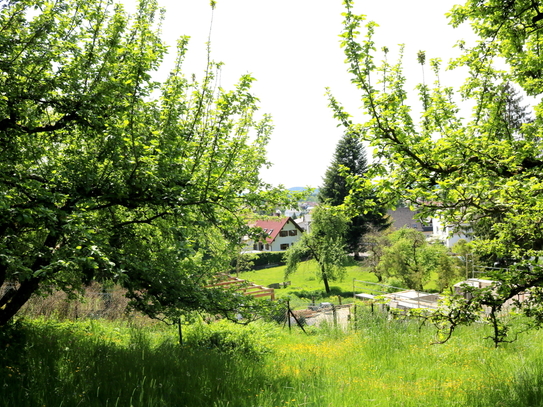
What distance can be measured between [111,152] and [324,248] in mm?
27803

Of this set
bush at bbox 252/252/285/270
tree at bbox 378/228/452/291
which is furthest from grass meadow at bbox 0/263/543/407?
bush at bbox 252/252/285/270

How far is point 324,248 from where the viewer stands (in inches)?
1260

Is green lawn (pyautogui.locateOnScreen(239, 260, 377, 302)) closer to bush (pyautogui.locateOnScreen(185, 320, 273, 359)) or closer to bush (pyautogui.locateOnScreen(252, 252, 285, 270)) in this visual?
bush (pyautogui.locateOnScreen(252, 252, 285, 270))

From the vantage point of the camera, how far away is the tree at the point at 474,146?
495 cm

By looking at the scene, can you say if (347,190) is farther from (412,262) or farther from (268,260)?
(412,262)

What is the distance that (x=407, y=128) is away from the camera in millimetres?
5625

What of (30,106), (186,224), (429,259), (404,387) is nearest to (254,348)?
(404,387)

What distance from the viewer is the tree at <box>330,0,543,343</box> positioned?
4.95 meters

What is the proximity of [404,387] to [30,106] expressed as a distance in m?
7.09

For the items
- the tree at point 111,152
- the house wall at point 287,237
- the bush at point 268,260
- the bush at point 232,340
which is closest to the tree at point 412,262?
the bush at point 232,340

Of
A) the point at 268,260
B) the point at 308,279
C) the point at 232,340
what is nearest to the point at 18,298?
the point at 232,340

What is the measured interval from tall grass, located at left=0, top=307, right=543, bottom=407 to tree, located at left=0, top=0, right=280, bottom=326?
1.06 m

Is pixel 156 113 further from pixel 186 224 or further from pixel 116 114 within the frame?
pixel 186 224

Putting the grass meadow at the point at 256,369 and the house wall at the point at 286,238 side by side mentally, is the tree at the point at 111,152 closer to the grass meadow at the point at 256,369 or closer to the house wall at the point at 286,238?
the grass meadow at the point at 256,369
